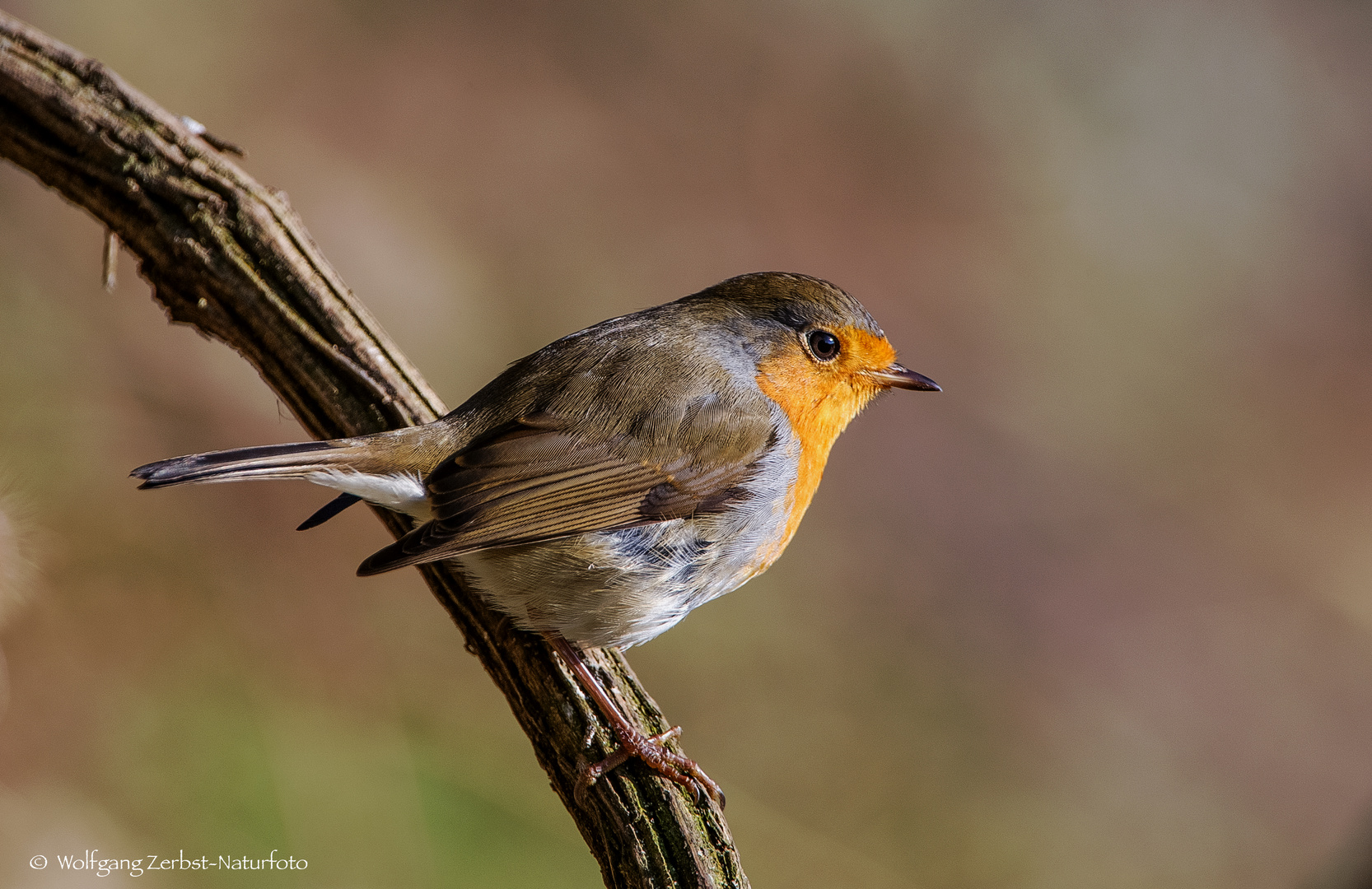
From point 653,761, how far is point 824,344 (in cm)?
122

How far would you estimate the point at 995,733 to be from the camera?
5492 mm

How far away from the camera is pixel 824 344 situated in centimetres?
301

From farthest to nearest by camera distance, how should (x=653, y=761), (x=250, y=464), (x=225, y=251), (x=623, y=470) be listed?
(x=225, y=251)
(x=623, y=470)
(x=653, y=761)
(x=250, y=464)

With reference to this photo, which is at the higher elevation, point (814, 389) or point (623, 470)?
point (814, 389)

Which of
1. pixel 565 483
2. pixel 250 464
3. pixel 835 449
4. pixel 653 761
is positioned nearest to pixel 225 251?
pixel 250 464

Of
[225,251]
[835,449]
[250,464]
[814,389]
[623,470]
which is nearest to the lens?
[250,464]

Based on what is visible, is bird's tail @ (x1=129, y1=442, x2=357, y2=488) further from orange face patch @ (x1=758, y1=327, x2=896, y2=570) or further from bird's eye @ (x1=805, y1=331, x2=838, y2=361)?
bird's eye @ (x1=805, y1=331, x2=838, y2=361)

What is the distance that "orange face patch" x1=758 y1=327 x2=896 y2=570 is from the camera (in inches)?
115

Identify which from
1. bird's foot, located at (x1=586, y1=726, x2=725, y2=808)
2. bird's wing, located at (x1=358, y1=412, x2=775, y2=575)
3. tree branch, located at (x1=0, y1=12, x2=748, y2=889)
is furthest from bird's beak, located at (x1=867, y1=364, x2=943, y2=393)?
bird's foot, located at (x1=586, y1=726, x2=725, y2=808)

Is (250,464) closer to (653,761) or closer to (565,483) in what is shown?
(565,483)

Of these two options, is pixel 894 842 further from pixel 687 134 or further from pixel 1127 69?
pixel 1127 69

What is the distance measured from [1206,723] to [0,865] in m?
5.62

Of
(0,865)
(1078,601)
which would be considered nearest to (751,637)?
(1078,601)

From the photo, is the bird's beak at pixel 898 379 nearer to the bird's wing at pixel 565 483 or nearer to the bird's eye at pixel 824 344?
the bird's eye at pixel 824 344
